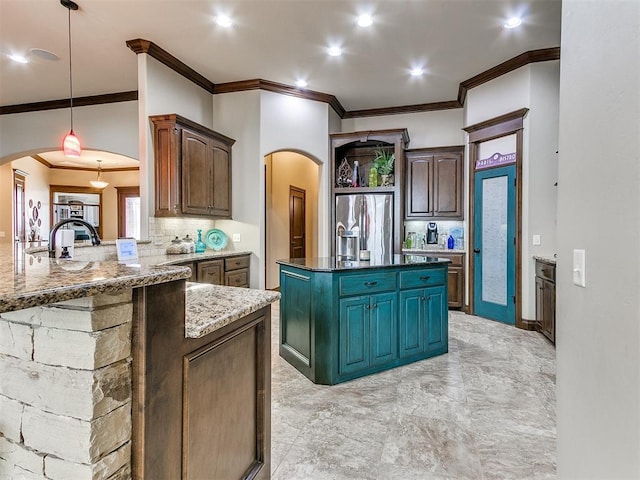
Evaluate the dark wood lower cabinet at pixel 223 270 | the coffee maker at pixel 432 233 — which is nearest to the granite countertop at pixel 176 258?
the dark wood lower cabinet at pixel 223 270

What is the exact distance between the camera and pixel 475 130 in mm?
5195

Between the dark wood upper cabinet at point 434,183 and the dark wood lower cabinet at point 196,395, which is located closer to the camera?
the dark wood lower cabinet at point 196,395

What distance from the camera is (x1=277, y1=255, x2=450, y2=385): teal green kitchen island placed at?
2.89 meters

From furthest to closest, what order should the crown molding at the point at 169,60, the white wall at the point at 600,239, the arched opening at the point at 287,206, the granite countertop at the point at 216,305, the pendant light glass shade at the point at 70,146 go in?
the arched opening at the point at 287,206, the crown molding at the point at 169,60, the pendant light glass shade at the point at 70,146, the granite countertop at the point at 216,305, the white wall at the point at 600,239

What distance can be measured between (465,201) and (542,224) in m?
1.27

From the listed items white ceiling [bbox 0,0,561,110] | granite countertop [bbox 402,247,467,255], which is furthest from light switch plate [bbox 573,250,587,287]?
granite countertop [bbox 402,247,467,255]

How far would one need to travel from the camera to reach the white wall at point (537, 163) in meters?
4.43

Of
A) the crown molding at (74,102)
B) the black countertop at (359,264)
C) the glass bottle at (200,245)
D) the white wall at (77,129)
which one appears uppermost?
the crown molding at (74,102)

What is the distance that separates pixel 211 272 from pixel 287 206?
325 cm

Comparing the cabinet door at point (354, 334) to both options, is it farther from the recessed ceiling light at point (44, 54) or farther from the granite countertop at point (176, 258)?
the recessed ceiling light at point (44, 54)

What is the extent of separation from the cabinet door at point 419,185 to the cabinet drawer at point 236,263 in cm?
272

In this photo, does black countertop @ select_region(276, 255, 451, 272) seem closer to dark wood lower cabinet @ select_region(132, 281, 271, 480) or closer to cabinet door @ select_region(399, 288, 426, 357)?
cabinet door @ select_region(399, 288, 426, 357)

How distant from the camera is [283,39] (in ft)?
13.7

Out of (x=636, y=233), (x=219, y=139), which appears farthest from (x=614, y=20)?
(x=219, y=139)
